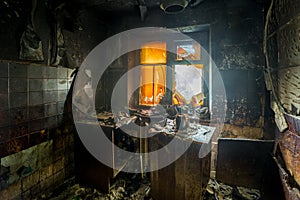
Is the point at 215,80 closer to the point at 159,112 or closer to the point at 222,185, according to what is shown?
the point at 159,112

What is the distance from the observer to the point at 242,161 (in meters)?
2.84

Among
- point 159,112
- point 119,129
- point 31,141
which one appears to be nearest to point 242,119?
point 159,112

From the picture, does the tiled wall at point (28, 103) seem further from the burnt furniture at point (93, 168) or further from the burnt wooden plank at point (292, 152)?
the burnt wooden plank at point (292, 152)

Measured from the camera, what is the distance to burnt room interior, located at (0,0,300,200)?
2109 mm

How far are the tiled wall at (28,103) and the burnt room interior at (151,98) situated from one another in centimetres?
1

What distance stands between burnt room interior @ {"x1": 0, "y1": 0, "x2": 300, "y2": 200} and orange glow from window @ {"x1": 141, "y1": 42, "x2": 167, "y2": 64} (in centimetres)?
2

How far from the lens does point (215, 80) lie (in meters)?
3.04

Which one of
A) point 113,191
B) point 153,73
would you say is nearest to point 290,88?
point 153,73

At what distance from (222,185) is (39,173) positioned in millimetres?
3000

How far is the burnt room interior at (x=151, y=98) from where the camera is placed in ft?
6.92

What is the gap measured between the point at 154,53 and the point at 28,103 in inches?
100

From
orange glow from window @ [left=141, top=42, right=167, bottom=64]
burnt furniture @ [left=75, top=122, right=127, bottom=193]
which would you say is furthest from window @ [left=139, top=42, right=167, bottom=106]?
burnt furniture @ [left=75, top=122, right=127, bottom=193]

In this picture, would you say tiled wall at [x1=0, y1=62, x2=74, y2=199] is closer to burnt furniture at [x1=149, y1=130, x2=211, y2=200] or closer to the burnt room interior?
the burnt room interior

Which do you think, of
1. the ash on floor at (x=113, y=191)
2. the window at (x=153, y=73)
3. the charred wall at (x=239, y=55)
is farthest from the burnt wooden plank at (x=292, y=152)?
the window at (x=153, y=73)
